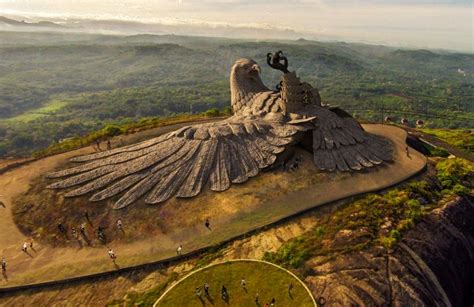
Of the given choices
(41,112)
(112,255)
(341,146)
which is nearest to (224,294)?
(112,255)

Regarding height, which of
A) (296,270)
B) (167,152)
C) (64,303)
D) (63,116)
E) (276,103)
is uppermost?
(276,103)

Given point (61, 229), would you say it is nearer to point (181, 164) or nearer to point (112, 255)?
point (112, 255)

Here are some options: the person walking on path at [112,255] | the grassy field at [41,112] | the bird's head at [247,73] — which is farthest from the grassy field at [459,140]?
the grassy field at [41,112]

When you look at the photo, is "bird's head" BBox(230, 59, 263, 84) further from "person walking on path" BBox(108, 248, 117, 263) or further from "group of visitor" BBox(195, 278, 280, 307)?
"group of visitor" BBox(195, 278, 280, 307)

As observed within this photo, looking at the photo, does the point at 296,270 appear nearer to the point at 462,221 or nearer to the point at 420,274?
the point at 420,274

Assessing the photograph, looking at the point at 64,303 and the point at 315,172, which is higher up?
the point at 315,172

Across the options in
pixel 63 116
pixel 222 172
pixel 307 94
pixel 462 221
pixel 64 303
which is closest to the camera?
pixel 64 303

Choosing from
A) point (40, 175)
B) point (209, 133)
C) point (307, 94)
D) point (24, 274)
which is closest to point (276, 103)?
point (307, 94)
